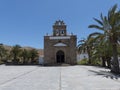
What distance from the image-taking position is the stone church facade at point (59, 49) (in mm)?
46094

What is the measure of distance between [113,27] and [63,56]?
25.8 m

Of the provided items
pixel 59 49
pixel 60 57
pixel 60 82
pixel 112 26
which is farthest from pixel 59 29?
pixel 60 82

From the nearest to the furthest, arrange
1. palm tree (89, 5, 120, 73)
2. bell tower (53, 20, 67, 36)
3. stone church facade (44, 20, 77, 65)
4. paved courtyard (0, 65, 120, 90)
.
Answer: paved courtyard (0, 65, 120, 90) → palm tree (89, 5, 120, 73) → stone church facade (44, 20, 77, 65) → bell tower (53, 20, 67, 36)

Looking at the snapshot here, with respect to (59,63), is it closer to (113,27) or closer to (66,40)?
(66,40)

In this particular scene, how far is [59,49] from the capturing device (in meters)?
46.3

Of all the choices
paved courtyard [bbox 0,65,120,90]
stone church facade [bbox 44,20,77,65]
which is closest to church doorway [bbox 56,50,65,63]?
stone church facade [bbox 44,20,77,65]

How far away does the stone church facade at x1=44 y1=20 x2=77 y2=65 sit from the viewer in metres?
46.1

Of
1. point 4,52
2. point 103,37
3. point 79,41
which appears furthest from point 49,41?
point 103,37

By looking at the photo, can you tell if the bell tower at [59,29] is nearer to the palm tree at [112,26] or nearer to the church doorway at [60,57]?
the church doorway at [60,57]

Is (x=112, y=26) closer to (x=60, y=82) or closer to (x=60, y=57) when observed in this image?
(x=60, y=82)

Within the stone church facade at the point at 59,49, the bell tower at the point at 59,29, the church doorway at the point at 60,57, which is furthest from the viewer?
the bell tower at the point at 59,29

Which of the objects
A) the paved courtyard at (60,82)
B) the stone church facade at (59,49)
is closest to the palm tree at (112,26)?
the paved courtyard at (60,82)

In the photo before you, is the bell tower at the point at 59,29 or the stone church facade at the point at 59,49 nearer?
the stone church facade at the point at 59,49

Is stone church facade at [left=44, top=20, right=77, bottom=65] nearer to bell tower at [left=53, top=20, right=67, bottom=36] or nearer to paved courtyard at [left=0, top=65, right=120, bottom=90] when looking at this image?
bell tower at [left=53, top=20, right=67, bottom=36]
